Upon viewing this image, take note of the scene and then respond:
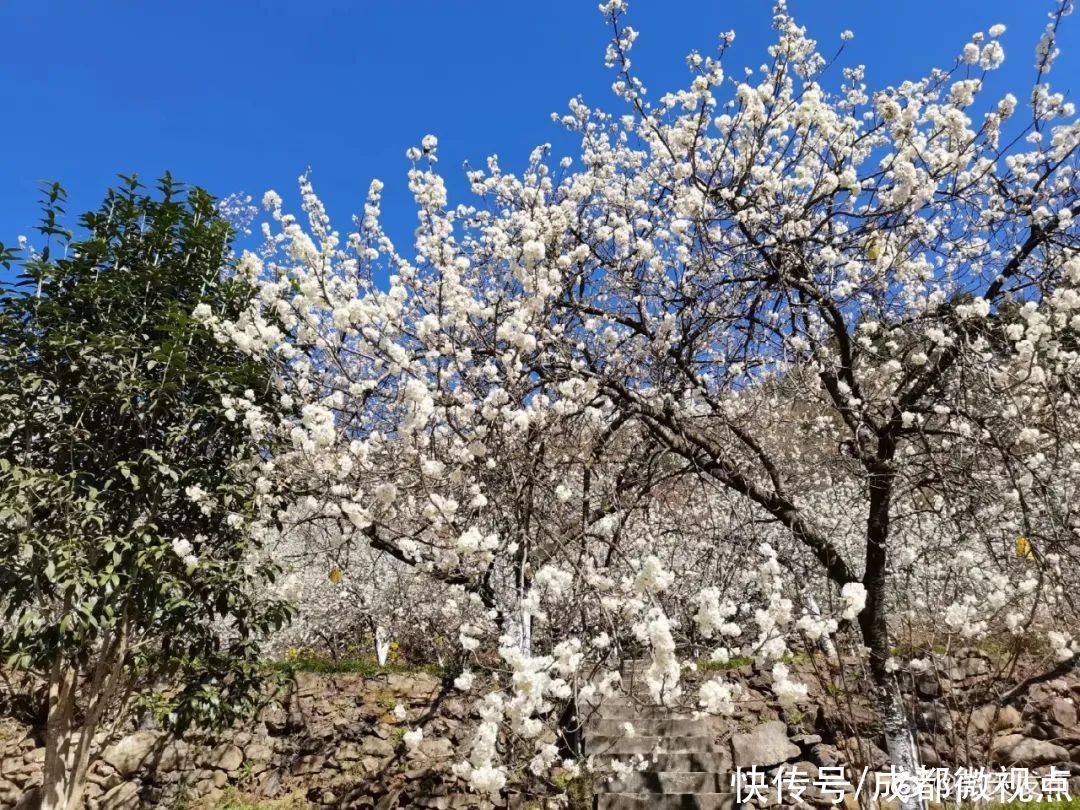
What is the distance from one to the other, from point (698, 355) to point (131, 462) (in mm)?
4094

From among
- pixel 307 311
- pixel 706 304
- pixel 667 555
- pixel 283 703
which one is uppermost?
pixel 706 304

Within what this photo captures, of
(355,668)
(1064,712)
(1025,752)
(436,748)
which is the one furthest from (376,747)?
(1064,712)

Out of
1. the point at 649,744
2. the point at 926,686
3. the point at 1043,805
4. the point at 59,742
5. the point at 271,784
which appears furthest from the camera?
the point at 926,686

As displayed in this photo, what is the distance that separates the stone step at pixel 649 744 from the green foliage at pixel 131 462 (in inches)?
117

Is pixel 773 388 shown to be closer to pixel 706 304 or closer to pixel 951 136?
pixel 706 304

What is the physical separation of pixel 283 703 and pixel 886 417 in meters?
6.27

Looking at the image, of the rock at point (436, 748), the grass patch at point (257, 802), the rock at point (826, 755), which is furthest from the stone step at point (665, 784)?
the grass patch at point (257, 802)

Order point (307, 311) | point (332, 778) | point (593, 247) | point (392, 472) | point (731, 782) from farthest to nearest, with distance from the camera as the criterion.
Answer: point (332, 778)
point (731, 782)
point (593, 247)
point (307, 311)
point (392, 472)

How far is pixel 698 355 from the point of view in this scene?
5.44 m

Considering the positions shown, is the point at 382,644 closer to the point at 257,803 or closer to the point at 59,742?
the point at 257,803

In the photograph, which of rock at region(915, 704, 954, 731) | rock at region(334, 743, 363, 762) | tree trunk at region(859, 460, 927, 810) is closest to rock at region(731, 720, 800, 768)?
rock at region(915, 704, 954, 731)

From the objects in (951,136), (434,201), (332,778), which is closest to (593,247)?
(434,201)

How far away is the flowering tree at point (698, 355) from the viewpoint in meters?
3.49

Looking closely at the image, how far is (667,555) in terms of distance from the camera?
6.10 m
